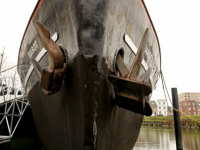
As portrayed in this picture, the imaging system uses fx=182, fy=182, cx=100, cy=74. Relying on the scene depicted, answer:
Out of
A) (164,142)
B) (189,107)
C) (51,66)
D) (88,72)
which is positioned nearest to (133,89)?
(88,72)

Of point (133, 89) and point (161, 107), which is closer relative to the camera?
point (133, 89)

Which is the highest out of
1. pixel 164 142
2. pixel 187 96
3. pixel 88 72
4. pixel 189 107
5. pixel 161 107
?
pixel 187 96

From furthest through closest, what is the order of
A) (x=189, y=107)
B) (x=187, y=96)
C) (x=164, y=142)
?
(x=187, y=96) → (x=189, y=107) → (x=164, y=142)

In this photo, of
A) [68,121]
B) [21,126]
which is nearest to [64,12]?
[68,121]

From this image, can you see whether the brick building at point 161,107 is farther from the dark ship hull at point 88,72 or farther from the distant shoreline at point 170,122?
the dark ship hull at point 88,72

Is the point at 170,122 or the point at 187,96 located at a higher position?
the point at 187,96

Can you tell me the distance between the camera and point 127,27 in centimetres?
303

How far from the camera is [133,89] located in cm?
234

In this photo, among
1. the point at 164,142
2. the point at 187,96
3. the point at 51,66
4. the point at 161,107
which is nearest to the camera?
the point at 51,66

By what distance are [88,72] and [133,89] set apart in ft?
2.03

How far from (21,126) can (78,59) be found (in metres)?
12.9

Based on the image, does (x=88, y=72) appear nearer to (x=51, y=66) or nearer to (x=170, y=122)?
(x=51, y=66)

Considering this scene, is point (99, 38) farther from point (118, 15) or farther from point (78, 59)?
point (118, 15)

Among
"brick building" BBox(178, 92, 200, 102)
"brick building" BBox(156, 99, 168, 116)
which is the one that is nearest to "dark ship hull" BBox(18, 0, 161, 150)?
"brick building" BBox(156, 99, 168, 116)
